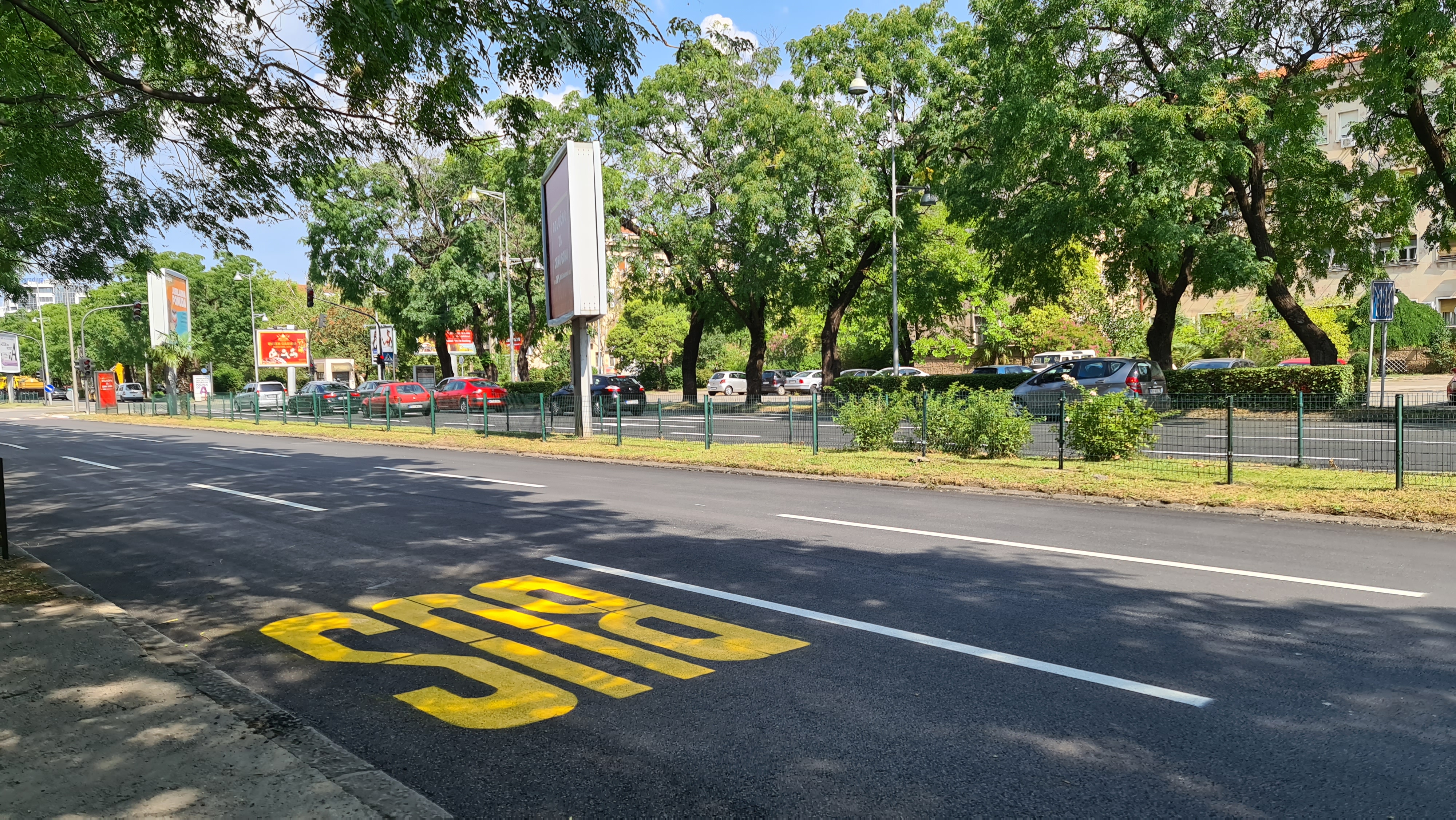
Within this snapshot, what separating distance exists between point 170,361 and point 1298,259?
59630mm

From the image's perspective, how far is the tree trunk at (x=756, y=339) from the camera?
36.6 meters

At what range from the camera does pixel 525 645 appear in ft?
18.7

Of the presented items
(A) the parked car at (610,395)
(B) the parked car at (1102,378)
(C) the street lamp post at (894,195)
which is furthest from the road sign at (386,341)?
(B) the parked car at (1102,378)

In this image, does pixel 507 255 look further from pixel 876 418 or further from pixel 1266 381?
pixel 1266 381

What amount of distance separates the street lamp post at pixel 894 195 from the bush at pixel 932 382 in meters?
0.63

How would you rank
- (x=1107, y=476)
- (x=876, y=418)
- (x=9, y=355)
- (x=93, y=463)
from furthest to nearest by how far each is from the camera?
(x=9, y=355) → (x=93, y=463) → (x=876, y=418) → (x=1107, y=476)

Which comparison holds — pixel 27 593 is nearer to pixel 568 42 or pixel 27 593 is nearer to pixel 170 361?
pixel 568 42

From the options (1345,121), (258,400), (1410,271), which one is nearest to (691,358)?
(258,400)

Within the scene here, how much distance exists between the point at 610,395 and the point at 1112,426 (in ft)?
82.1

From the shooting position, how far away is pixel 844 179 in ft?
102

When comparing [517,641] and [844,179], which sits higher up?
[844,179]

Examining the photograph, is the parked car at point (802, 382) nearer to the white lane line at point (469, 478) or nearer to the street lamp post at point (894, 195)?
the street lamp post at point (894, 195)

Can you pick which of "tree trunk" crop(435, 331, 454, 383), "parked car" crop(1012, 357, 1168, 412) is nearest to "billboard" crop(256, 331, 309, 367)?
"tree trunk" crop(435, 331, 454, 383)

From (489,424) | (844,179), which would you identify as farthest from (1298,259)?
(489,424)
